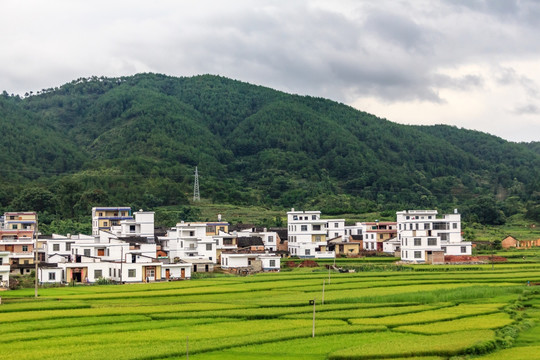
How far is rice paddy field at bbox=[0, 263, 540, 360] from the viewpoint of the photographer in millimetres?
27828

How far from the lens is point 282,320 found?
116ft

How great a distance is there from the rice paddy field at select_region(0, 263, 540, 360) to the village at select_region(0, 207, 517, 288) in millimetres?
4252

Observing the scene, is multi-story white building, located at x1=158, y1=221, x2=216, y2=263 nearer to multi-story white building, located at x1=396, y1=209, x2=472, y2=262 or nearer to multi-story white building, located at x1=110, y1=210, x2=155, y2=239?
multi-story white building, located at x1=110, y1=210, x2=155, y2=239

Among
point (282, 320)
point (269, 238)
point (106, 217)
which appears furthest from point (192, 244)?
point (282, 320)

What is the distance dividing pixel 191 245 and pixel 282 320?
110 feet

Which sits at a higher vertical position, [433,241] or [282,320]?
[433,241]

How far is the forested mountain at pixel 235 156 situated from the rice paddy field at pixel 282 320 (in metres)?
51.6

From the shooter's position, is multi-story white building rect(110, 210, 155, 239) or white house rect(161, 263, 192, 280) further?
multi-story white building rect(110, 210, 155, 239)

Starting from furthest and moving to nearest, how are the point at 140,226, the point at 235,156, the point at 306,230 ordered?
1. the point at 235,156
2. the point at 306,230
3. the point at 140,226

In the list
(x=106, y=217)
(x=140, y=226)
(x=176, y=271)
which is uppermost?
(x=106, y=217)

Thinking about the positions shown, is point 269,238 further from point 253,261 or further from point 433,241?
point 433,241

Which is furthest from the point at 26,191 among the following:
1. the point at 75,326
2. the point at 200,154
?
the point at 75,326

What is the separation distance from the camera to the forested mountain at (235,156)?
112438 millimetres

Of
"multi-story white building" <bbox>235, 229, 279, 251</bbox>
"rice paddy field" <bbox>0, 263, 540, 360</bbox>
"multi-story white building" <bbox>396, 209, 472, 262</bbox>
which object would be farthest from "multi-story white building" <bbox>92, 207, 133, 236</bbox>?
"multi-story white building" <bbox>396, 209, 472, 262</bbox>
